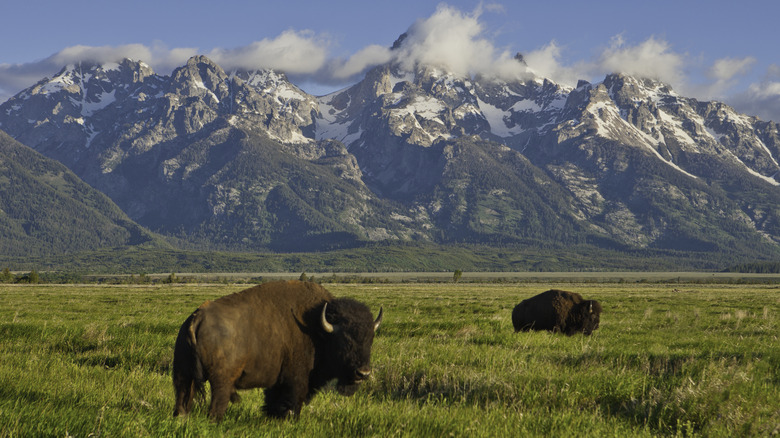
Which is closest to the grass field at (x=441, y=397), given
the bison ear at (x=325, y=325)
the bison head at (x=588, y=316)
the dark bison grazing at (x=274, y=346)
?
the dark bison grazing at (x=274, y=346)

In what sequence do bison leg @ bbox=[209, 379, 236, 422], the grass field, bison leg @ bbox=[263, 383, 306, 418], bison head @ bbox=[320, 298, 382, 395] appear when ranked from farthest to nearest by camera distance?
A: 1. bison head @ bbox=[320, 298, 382, 395]
2. bison leg @ bbox=[263, 383, 306, 418]
3. bison leg @ bbox=[209, 379, 236, 422]
4. the grass field

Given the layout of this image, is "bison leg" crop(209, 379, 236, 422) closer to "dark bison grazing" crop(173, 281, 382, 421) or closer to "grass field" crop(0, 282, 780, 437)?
"dark bison grazing" crop(173, 281, 382, 421)

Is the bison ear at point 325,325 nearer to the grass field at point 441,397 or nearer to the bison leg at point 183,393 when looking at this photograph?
the grass field at point 441,397

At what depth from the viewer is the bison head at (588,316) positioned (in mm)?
21562

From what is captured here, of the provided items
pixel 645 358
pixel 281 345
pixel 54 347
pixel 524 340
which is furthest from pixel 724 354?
pixel 54 347

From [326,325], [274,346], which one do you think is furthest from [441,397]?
[274,346]

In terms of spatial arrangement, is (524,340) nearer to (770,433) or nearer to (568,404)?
(568,404)

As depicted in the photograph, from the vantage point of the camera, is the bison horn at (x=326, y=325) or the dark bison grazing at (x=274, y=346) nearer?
the dark bison grazing at (x=274, y=346)

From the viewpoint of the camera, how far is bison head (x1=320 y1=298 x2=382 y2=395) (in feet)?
26.8

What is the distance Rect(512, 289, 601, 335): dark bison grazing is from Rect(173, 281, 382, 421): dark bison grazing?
14.4 m

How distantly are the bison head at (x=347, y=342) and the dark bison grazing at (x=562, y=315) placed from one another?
46.8 ft

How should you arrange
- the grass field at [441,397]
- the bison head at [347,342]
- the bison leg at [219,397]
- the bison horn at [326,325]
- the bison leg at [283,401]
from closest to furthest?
the grass field at [441,397] → the bison leg at [219,397] → the bison leg at [283,401] → the bison horn at [326,325] → the bison head at [347,342]

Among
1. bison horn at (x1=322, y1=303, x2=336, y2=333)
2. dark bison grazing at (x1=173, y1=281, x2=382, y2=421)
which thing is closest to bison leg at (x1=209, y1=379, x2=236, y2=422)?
dark bison grazing at (x1=173, y1=281, x2=382, y2=421)

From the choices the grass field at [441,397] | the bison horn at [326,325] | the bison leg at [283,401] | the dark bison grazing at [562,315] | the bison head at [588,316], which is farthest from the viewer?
the dark bison grazing at [562,315]
